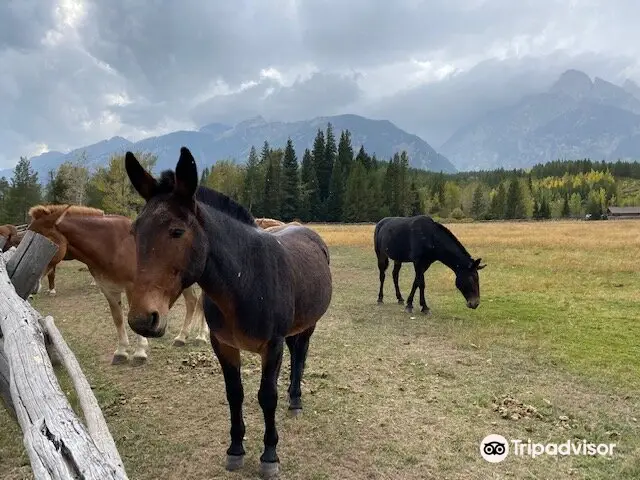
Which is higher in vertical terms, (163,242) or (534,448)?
(163,242)

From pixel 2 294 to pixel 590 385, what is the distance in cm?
725

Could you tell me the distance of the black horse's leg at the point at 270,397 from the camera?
12.4 ft

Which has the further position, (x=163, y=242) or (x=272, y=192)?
(x=272, y=192)

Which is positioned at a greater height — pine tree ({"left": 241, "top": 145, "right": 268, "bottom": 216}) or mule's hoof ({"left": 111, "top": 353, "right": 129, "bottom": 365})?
pine tree ({"left": 241, "top": 145, "right": 268, "bottom": 216})

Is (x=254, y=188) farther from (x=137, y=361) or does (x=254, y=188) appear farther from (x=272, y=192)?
(x=137, y=361)

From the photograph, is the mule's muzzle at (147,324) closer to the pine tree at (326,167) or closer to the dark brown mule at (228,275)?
the dark brown mule at (228,275)

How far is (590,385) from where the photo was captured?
20.0 feet

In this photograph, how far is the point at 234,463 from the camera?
4.16m

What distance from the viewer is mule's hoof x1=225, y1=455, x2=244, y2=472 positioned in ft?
13.6

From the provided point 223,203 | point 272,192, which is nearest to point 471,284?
point 223,203

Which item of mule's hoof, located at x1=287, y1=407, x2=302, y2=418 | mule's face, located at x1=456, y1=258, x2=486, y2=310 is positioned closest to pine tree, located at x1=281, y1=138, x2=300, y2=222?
mule's face, located at x1=456, y1=258, x2=486, y2=310

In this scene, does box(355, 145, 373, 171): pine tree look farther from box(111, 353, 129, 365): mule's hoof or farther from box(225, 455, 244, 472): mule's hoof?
box(225, 455, 244, 472): mule's hoof

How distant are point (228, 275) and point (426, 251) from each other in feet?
28.2

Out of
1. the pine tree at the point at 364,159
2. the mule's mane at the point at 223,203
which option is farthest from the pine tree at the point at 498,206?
the mule's mane at the point at 223,203
